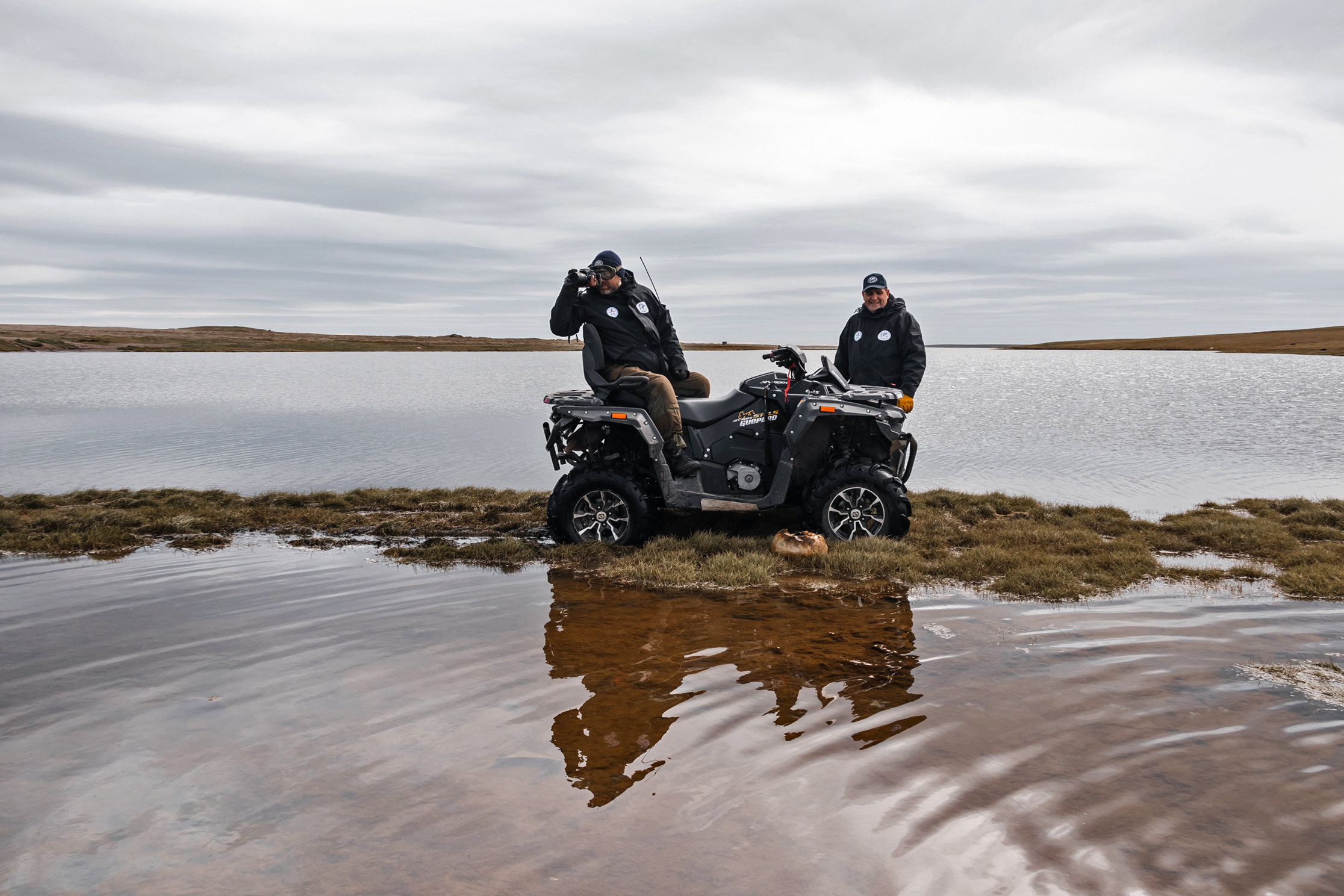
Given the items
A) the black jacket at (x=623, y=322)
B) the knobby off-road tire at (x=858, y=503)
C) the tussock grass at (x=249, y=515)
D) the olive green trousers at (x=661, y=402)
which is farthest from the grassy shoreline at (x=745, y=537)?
the black jacket at (x=623, y=322)

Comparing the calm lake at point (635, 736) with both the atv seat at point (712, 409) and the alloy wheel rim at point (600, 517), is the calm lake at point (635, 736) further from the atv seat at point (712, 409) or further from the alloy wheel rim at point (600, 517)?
the atv seat at point (712, 409)

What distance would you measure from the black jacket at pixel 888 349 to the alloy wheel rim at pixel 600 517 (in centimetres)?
322

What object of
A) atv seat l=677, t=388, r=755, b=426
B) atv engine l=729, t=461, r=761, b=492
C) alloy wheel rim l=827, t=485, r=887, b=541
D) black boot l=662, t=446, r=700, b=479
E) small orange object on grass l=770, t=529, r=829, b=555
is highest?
atv seat l=677, t=388, r=755, b=426

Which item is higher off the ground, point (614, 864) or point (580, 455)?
point (580, 455)

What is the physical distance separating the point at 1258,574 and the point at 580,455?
21.2 ft

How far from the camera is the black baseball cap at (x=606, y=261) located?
8.24 meters

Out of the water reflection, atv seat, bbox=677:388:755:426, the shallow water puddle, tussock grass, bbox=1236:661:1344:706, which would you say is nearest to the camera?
the shallow water puddle

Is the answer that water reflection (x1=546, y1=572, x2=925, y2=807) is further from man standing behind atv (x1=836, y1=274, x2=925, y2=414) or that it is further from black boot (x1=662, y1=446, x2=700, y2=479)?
man standing behind atv (x1=836, y1=274, x2=925, y2=414)

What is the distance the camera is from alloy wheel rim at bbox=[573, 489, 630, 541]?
8.45 meters

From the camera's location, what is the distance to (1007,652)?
5164 millimetres

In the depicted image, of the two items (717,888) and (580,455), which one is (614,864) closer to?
(717,888)

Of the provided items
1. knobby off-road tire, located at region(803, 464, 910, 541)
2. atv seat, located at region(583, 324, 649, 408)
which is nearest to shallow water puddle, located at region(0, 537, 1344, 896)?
knobby off-road tire, located at region(803, 464, 910, 541)

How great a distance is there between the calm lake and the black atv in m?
1.18

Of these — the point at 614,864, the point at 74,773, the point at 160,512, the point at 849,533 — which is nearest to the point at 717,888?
the point at 614,864
